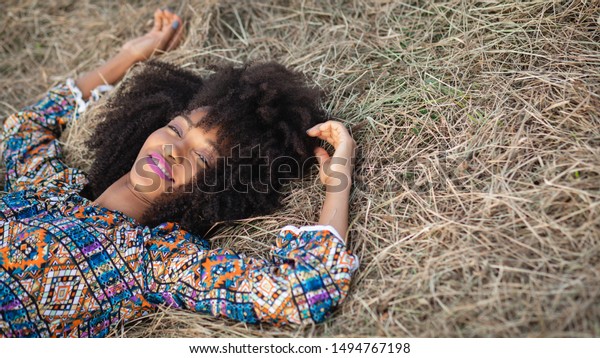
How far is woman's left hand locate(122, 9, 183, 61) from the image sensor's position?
3340 mm

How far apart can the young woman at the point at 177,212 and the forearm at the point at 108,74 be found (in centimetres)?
44

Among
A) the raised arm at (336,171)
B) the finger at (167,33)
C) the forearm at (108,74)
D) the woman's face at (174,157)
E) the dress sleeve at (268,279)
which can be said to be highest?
the finger at (167,33)

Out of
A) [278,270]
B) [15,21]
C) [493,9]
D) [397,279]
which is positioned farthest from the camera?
[15,21]

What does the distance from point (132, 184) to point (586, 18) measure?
2402 mm

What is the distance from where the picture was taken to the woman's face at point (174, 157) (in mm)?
2396

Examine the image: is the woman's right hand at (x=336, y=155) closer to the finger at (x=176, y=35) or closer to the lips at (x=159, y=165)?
the lips at (x=159, y=165)

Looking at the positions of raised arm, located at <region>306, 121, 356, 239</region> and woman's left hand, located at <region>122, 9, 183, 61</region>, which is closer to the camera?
raised arm, located at <region>306, 121, 356, 239</region>

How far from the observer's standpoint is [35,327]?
2.21 metres

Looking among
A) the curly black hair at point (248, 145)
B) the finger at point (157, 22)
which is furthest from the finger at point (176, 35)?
the curly black hair at point (248, 145)

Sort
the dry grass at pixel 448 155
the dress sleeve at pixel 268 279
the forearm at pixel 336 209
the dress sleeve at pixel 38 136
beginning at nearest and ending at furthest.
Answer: the dry grass at pixel 448 155
the dress sleeve at pixel 268 279
the forearm at pixel 336 209
the dress sleeve at pixel 38 136

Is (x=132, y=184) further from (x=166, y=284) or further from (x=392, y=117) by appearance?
(x=392, y=117)

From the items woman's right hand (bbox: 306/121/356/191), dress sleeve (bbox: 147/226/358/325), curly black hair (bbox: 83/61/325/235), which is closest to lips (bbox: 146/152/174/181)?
curly black hair (bbox: 83/61/325/235)

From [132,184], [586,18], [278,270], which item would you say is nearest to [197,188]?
[132,184]

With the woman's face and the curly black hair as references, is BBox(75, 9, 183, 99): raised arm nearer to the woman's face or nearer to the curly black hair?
the curly black hair
